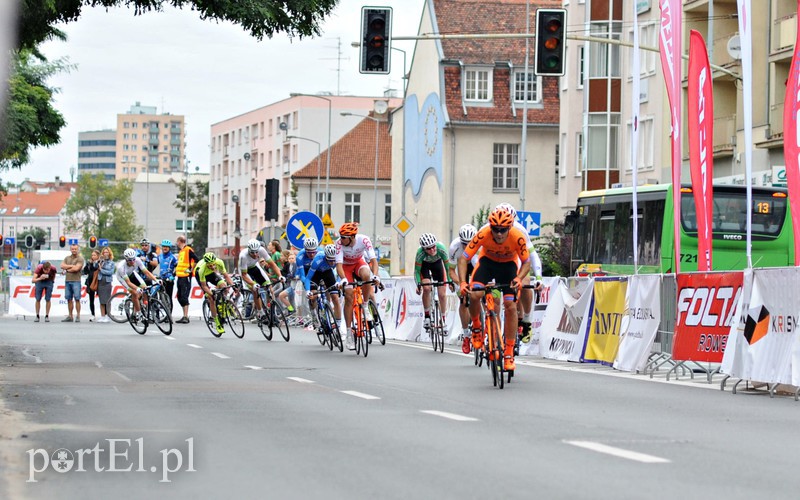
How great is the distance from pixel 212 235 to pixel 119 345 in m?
127

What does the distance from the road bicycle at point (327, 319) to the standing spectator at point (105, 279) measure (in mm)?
16670

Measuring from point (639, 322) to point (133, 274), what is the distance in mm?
14359

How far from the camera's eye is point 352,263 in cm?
2225

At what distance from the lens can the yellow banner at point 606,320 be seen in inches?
772

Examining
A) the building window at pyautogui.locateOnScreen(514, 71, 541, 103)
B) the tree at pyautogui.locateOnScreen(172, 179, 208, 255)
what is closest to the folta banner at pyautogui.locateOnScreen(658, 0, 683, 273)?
the building window at pyautogui.locateOnScreen(514, 71, 541, 103)

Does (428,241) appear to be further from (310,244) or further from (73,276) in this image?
(73,276)

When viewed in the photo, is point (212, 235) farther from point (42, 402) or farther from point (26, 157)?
point (42, 402)

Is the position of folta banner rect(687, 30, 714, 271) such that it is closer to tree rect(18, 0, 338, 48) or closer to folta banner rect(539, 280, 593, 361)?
folta banner rect(539, 280, 593, 361)

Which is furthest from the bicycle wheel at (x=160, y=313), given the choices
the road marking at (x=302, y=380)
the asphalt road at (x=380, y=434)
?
the road marking at (x=302, y=380)

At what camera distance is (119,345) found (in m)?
24.8

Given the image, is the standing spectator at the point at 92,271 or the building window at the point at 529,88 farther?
the building window at the point at 529,88

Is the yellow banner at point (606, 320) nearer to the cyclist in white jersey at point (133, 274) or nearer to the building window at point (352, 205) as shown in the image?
the cyclist in white jersey at point (133, 274)

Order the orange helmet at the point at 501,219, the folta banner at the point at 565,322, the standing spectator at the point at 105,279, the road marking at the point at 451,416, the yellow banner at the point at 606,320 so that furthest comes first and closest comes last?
1. the standing spectator at the point at 105,279
2. the folta banner at the point at 565,322
3. the yellow banner at the point at 606,320
4. the orange helmet at the point at 501,219
5. the road marking at the point at 451,416

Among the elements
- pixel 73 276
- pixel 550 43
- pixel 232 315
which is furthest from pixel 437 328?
pixel 73 276
